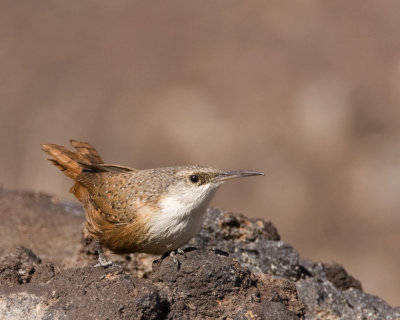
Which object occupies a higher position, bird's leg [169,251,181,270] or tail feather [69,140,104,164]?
tail feather [69,140,104,164]

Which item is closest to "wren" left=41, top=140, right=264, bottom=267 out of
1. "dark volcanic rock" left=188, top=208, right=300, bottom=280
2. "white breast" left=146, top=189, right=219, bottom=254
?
"white breast" left=146, top=189, right=219, bottom=254

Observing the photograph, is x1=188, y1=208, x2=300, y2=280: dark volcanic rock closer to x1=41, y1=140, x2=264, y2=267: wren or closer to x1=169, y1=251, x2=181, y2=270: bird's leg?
x1=41, y1=140, x2=264, y2=267: wren

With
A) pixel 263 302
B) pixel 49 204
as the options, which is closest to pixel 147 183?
pixel 263 302

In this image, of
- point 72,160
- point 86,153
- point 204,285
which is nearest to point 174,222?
point 204,285

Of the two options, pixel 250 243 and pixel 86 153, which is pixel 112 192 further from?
pixel 250 243

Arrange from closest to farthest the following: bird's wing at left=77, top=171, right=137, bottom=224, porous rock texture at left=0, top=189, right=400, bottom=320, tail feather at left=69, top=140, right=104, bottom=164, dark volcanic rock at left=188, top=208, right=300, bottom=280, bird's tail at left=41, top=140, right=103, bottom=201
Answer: porous rock texture at left=0, top=189, right=400, bottom=320
bird's wing at left=77, top=171, right=137, bottom=224
dark volcanic rock at left=188, top=208, right=300, bottom=280
bird's tail at left=41, top=140, right=103, bottom=201
tail feather at left=69, top=140, right=104, bottom=164

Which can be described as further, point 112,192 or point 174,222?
point 112,192
